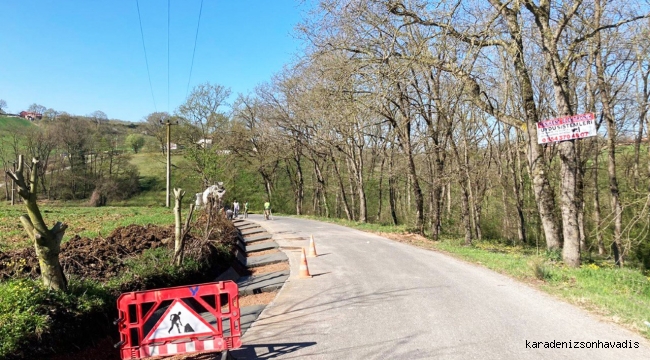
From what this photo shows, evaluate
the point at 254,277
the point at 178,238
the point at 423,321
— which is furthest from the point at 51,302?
the point at 254,277

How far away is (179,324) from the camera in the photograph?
17.3 feet

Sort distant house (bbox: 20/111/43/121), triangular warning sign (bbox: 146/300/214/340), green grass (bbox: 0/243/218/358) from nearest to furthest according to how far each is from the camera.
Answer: green grass (bbox: 0/243/218/358) → triangular warning sign (bbox: 146/300/214/340) → distant house (bbox: 20/111/43/121)

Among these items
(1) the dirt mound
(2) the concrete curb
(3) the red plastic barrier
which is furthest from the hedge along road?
(1) the dirt mound

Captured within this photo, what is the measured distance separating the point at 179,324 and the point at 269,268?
8.06 meters

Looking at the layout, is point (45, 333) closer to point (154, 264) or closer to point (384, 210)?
point (154, 264)

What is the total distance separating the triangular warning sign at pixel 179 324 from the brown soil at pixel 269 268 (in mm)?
7357

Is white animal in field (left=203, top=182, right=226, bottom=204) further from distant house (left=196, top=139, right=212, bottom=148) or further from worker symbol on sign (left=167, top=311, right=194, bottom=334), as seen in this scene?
distant house (left=196, top=139, right=212, bottom=148)

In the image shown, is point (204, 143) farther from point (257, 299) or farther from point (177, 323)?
point (177, 323)

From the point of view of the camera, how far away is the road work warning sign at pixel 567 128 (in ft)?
30.4

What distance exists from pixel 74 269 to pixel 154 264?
1609mm

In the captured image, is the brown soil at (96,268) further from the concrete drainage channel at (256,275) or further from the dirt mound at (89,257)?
the concrete drainage channel at (256,275)

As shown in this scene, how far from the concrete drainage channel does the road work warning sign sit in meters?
7.22

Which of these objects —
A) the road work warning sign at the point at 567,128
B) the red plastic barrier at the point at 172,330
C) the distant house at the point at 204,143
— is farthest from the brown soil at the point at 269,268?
the distant house at the point at 204,143

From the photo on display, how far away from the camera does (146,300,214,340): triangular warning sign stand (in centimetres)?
526
